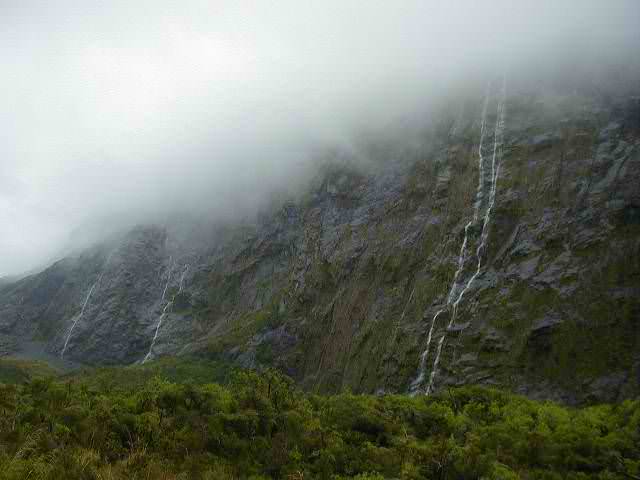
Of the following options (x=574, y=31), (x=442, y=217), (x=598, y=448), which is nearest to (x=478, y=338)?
(x=442, y=217)

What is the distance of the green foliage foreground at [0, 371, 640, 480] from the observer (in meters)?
15.3

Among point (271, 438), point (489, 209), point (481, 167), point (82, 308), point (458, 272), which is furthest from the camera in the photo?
point (82, 308)

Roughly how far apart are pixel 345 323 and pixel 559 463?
61551 millimetres

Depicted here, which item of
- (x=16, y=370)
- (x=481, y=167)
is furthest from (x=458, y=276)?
(x=16, y=370)

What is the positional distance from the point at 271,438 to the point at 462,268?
48.8m

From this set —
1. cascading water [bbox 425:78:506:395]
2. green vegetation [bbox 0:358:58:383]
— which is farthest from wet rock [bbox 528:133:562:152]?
green vegetation [bbox 0:358:58:383]

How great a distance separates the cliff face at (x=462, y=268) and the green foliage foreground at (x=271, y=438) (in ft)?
94.7

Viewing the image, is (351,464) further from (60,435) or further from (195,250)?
(195,250)

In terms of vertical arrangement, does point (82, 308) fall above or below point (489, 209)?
below

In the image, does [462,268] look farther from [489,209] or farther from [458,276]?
[489,209]

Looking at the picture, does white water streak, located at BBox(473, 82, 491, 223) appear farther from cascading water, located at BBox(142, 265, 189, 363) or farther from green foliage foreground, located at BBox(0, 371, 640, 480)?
cascading water, located at BBox(142, 265, 189, 363)

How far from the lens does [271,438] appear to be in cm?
1827

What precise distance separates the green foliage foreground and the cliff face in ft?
94.7

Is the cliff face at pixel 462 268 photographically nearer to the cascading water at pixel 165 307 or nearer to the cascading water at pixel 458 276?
the cascading water at pixel 458 276
